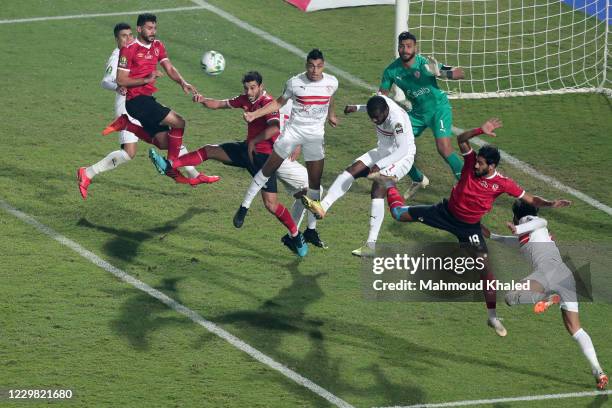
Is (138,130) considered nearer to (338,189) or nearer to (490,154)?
(338,189)

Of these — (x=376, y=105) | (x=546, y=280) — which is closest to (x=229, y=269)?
(x=376, y=105)

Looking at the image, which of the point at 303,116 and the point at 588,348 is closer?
the point at 588,348

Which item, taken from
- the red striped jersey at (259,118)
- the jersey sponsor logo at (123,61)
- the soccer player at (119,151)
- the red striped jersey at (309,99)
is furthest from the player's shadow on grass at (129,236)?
the red striped jersey at (309,99)

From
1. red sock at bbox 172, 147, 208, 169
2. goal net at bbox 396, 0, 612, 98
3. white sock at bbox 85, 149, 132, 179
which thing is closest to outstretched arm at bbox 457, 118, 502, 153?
red sock at bbox 172, 147, 208, 169

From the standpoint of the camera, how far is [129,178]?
66.1 feet

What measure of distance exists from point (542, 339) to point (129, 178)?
7.11m

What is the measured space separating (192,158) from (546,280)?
536 cm

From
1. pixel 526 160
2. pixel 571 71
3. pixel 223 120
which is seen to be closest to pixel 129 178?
pixel 223 120

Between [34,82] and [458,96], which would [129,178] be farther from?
[458,96]

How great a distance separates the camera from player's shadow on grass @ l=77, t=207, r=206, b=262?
17.7m

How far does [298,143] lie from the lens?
17.2 m

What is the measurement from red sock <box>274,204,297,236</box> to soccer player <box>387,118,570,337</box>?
6.60 feet

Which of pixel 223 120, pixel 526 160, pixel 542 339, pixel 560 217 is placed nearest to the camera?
pixel 542 339

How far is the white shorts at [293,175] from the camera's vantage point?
1739 centimetres
